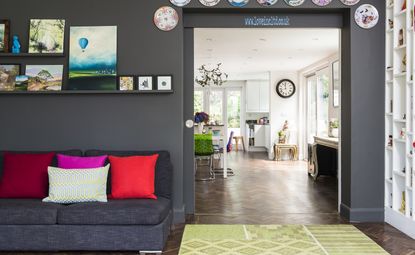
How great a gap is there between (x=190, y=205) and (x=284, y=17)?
2483 millimetres

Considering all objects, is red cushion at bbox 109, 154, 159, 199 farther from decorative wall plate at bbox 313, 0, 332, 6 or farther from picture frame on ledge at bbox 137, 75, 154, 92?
decorative wall plate at bbox 313, 0, 332, 6

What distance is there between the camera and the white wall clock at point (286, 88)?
12062 mm

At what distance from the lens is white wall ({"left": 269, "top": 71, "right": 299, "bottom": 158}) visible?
12.1m

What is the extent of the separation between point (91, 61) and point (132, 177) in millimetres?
1483

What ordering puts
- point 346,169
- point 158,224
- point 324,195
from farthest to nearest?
point 324,195 < point 346,169 < point 158,224

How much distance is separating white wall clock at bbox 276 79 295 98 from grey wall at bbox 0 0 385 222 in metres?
7.26

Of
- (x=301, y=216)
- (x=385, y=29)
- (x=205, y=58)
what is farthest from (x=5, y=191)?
(x=205, y=58)

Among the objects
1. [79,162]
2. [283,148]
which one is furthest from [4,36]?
[283,148]

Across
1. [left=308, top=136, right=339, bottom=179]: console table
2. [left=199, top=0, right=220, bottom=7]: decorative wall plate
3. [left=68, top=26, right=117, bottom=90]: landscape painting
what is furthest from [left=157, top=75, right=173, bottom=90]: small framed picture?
[left=308, top=136, right=339, bottom=179]: console table

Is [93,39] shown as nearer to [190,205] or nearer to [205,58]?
[190,205]

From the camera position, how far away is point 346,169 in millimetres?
4969

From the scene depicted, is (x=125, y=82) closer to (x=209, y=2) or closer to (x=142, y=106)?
(x=142, y=106)


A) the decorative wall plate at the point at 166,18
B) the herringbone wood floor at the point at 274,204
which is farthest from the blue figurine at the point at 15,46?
the herringbone wood floor at the point at 274,204

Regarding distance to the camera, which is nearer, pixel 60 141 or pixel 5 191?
pixel 5 191
